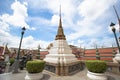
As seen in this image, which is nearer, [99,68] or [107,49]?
[99,68]

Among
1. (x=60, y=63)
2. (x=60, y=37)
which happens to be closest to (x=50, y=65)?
(x=60, y=63)

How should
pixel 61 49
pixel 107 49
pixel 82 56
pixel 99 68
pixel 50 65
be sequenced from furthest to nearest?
pixel 82 56 < pixel 107 49 < pixel 61 49 < pixel 50 65 < pixel 99 68

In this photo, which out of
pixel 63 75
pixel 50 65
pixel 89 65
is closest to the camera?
pixel 89 65

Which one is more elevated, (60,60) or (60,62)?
(60,60)

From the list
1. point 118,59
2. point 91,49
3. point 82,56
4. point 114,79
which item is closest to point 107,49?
point 91,49

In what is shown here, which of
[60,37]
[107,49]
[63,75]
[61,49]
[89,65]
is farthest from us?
[107,49]

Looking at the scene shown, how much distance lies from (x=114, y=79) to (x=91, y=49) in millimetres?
8911

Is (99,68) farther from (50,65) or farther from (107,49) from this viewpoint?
(107,49)

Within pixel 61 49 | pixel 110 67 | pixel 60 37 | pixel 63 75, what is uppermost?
pixel 60 37

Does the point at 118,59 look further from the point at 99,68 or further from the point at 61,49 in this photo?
the point at 61,49

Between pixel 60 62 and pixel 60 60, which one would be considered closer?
pixel 60 62

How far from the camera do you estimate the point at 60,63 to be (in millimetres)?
9305

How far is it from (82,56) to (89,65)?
8004 millimetres

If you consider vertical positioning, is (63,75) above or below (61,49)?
below
